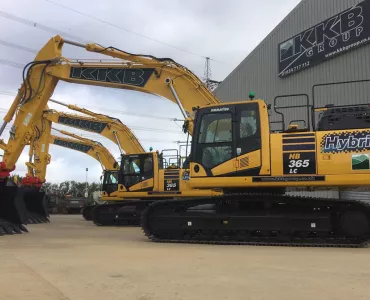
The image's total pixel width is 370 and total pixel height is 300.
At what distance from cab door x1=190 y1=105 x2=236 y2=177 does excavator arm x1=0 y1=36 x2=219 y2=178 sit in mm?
2705

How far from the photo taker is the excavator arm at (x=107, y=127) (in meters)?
22.5

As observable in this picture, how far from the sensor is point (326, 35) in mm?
16969

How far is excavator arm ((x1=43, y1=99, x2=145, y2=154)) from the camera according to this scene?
74.0 feet

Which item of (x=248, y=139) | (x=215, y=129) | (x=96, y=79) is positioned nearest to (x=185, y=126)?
(x=215, y=129)

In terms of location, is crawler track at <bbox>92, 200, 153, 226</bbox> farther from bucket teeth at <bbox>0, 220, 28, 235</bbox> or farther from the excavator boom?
bucket teeth at <bbox>0, 220, 28, 235</bbox>

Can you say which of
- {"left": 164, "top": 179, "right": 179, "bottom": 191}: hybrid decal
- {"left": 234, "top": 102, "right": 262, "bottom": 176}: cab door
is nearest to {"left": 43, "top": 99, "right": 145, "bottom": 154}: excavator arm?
{"left": 164, "top": 179, "right": 179, "bottom": 191}: hybrid decal

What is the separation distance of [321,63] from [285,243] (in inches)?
413

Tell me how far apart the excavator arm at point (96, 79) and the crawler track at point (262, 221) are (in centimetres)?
375

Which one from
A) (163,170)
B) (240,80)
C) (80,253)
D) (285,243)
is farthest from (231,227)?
(240,80)

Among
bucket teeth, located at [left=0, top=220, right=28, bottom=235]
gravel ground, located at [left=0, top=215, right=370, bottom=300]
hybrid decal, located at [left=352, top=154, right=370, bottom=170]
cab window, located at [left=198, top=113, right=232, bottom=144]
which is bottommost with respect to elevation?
gravel ground, located at [left=0, top=215, right=370, bottom=300]

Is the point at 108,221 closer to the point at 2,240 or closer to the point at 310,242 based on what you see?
the point at 2,240

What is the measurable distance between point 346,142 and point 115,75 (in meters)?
8.03

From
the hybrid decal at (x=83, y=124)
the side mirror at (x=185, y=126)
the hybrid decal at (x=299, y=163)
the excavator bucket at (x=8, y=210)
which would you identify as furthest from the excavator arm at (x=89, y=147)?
the hybrid decal at (x=299, y=163)

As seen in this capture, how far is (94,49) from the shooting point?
44.9 ft
